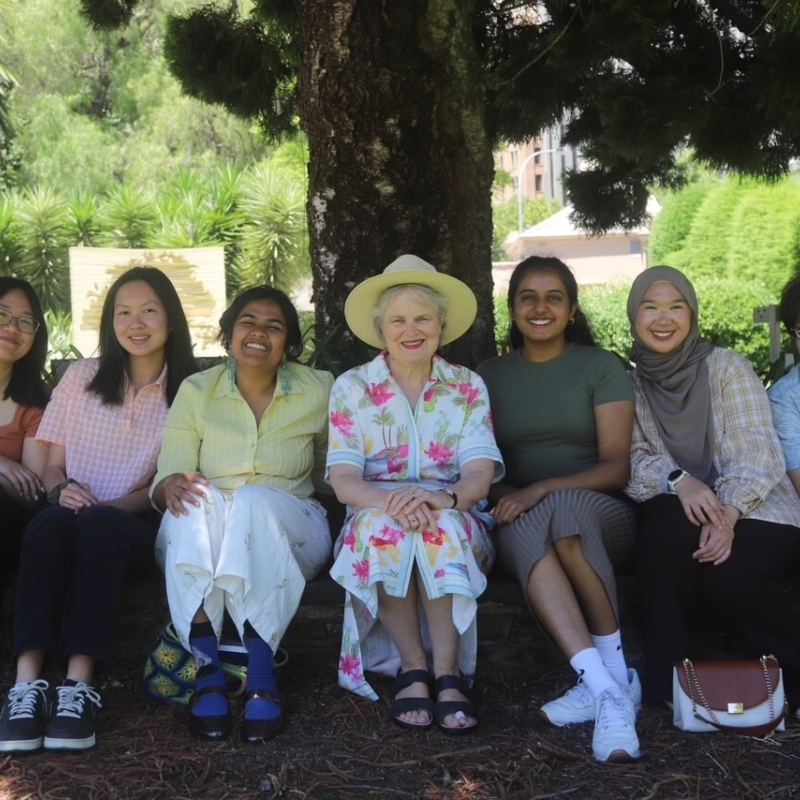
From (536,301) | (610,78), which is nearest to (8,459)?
(536,301)

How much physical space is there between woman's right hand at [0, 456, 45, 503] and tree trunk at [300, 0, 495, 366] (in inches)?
65.5

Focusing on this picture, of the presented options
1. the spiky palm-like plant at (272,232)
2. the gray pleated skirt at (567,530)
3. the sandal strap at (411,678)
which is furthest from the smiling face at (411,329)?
Result: the spiky palm-like plant at (272,232)

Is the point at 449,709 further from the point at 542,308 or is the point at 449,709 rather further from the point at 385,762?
the point at 542,308

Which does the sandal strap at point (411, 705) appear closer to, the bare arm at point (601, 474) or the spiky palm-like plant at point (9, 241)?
the bare arm at point (601, 474)

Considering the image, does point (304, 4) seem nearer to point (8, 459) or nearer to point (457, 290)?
point (457, 290)

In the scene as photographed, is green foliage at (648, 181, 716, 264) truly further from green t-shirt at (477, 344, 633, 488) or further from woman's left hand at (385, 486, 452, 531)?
woman's left hand at (385, 486, 452, 531)

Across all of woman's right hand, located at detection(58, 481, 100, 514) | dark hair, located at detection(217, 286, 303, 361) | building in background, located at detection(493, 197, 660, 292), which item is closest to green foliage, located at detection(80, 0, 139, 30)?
dark hair, located at detection(217, 286, 303, 361)

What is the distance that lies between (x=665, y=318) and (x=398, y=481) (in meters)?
1.10

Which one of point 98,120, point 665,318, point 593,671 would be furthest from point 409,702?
point 98,120

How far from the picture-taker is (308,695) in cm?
359

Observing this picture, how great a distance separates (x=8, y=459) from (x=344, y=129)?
216cm

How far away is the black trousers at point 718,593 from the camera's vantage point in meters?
3.43

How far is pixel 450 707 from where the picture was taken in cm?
328

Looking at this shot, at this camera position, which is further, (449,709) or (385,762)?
(449,709)
